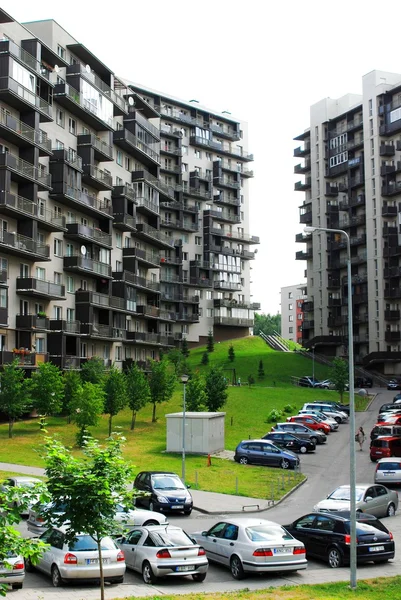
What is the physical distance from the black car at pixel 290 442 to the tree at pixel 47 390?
14.0 meters

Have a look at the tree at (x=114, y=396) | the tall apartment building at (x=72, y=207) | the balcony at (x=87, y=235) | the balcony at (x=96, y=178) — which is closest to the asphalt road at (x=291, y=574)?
the tree at (x=114, y=396)

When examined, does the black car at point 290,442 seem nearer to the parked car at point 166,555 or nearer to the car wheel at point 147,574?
the parked car at point 166,555

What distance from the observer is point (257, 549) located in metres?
19.0

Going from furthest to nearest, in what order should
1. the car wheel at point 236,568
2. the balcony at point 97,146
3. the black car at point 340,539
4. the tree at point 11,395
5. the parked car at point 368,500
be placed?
the balcony at point 97,146, the tree at point 11,395, the parked car at point 368,500, the black car at point 340,539, the car wheel at point 236,568

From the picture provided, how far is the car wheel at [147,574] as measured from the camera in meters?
18.5

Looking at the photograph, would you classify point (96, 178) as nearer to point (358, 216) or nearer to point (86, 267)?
point (86, 267)

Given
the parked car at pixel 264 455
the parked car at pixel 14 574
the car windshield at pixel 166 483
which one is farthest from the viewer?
the parked car at pixel 264 455

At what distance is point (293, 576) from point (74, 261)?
1763 inches

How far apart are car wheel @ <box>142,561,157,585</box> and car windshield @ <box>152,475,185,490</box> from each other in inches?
460

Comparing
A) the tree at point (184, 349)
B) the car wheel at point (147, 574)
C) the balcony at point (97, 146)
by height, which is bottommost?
the car wheel at point (147, 574)

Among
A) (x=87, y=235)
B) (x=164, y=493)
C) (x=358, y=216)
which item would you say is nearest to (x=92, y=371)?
(x=87, y=235)

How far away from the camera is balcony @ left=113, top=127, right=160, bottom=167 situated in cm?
7131

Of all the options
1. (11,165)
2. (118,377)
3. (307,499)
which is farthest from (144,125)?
(307,499)

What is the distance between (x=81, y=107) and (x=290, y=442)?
33255mm
